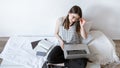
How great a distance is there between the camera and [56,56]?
216cm

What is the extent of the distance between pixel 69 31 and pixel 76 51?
26cm

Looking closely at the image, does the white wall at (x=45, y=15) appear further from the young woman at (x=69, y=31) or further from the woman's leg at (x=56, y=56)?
the woman's leg at (x=56, y=56)

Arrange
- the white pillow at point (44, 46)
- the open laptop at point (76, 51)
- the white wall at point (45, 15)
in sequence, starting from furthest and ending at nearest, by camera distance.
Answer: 1. the white wall at point (45, 15)
2. the white pillow at point (44, 46)
3. the open laptop at point (76, 51)

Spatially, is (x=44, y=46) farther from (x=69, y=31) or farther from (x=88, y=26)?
(x=88, y=26)

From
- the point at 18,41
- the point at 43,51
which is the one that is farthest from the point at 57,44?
the point at 18,41

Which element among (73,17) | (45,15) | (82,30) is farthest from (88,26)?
(45,15)

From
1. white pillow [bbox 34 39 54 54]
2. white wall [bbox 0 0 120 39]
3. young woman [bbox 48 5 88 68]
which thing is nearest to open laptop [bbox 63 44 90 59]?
young woman [bbox 48 5 88 68]

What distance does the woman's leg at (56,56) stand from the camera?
2.13 meters

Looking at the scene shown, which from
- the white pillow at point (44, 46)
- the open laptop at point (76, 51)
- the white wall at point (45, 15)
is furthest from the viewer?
the white wall at point (45, 15)

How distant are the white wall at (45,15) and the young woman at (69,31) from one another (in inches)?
10.3

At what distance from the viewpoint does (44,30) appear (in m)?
2.68

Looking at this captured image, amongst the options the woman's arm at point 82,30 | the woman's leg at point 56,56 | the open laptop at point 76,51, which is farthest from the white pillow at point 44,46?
the woman's arm at point 82,30

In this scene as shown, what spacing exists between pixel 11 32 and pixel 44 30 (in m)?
0.45

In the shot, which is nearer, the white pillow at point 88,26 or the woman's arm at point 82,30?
the woman's arm at point 82,30
